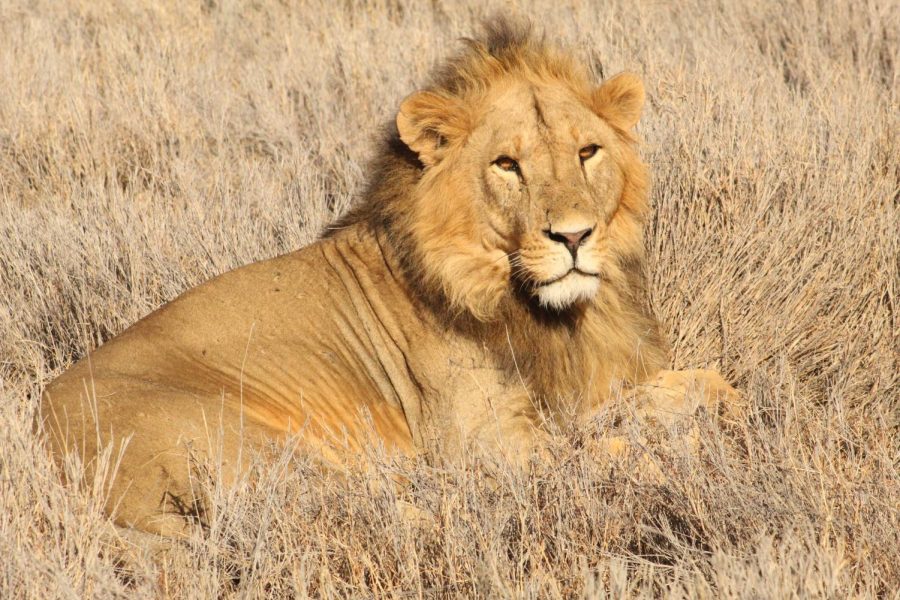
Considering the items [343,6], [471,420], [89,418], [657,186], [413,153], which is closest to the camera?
[89,418]

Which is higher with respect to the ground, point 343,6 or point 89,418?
point 343,6

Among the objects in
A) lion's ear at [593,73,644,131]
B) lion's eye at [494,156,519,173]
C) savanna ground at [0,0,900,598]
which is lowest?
savanna ground at [0,0,900,598]

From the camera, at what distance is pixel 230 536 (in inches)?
115

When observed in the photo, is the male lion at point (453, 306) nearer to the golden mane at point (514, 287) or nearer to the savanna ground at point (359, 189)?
the golden mane at point (514, 287)

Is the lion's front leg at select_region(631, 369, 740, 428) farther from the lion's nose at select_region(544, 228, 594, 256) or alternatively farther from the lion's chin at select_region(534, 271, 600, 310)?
the lion's nose at select_region(544, 228, 594, 256)

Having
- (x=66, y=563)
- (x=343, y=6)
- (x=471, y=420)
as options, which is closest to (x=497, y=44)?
(x=471, y=420)

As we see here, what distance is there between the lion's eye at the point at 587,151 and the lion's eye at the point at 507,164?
8.5 inches

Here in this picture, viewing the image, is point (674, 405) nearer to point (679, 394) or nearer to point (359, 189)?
point (679, 394)

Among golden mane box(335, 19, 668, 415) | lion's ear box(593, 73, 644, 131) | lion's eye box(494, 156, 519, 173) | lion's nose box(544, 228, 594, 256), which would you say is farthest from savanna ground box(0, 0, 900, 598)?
lion's eye box(494, 156, 519, 173)

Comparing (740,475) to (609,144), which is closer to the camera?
(740,475)

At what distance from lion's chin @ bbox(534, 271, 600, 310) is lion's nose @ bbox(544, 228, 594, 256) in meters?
0.09

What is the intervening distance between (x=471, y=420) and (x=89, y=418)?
3.92 ft

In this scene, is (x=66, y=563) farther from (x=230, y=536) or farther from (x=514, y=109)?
(x=514, y=109)

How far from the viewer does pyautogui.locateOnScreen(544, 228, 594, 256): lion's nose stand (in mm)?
A: 3436
